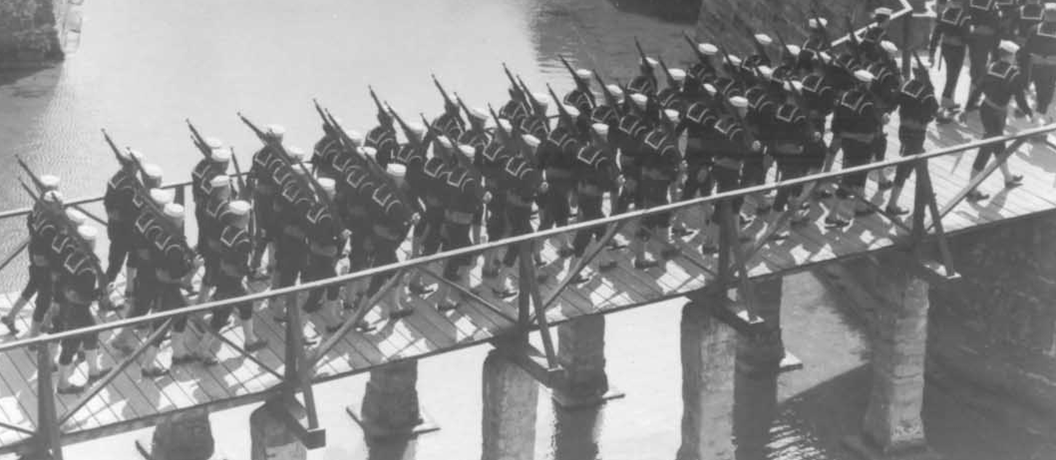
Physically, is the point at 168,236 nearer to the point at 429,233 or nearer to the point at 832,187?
the point at 429,233

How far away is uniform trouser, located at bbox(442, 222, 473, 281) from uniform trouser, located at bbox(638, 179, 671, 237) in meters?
2.19

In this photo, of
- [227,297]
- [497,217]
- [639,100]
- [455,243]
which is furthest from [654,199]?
[227,297]

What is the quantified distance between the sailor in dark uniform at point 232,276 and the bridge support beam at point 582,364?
6.46 m

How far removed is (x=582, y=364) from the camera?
2788 centimetres

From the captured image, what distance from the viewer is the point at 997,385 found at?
28.6 meters

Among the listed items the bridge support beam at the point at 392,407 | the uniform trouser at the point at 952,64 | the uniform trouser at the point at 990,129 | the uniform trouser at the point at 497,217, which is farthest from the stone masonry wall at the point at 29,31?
the uniform trouser at the point at 990,129

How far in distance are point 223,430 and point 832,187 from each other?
8.25 meters

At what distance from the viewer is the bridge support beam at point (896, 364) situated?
25547 millimetres

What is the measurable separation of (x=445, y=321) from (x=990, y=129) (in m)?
7.94

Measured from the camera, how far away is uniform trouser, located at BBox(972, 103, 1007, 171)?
26188 mm

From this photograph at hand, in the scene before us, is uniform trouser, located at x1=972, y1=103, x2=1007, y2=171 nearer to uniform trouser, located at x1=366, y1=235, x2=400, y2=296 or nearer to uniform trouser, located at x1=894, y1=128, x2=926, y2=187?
uniform trouser, located at x1=894, y1=128, x2=926, y2=187

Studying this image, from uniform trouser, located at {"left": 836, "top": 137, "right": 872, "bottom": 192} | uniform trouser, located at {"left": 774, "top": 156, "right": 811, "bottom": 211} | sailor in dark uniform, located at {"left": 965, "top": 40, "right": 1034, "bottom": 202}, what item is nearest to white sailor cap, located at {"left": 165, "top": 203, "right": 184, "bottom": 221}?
uniform trouser, located at {"left": 774, "top": 156, "right": 811, "bottom": 211}

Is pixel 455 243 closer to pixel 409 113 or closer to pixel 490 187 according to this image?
pixel 490 187

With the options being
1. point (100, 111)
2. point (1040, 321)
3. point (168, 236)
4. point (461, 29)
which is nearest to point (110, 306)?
point (168, 236)
